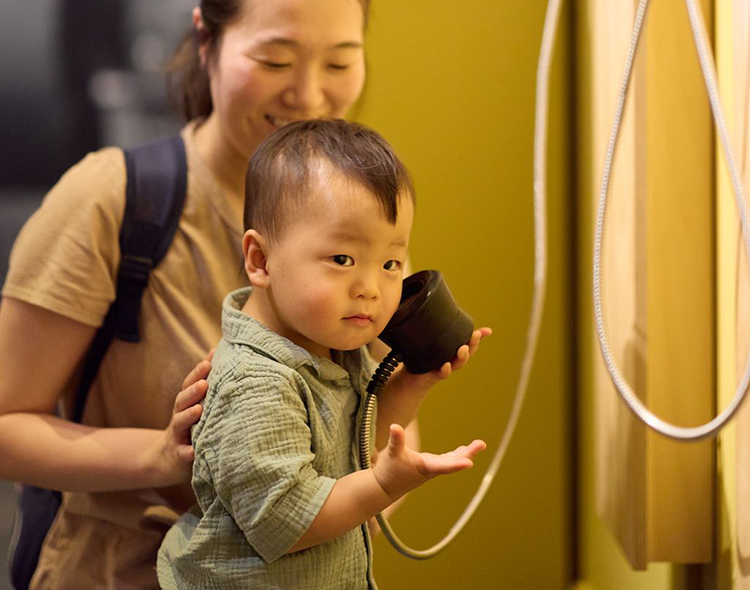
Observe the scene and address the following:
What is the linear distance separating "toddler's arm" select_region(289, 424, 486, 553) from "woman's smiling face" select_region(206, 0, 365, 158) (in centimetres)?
50

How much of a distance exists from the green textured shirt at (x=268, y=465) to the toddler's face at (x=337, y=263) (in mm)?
45

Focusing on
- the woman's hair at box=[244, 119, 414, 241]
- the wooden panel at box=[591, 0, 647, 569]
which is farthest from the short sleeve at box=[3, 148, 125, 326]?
the wooden panel at box=[591, 0, 647, 569]

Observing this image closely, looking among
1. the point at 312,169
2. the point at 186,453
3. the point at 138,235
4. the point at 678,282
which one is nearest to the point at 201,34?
the point at 138,235

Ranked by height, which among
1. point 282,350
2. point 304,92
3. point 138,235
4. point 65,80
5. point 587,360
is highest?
point 65,80

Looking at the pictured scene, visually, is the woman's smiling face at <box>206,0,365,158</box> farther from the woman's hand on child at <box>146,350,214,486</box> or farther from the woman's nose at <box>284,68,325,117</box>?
the woman's hand on child at <box>146,350,214,486</box>

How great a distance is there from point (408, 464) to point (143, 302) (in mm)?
500

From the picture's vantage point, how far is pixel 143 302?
111cm

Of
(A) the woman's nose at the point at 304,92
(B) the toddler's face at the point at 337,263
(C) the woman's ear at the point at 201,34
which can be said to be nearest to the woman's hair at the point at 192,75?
(C) the woman's ear at the point at 201,34

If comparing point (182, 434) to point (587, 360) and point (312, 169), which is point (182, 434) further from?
point (587, 360)

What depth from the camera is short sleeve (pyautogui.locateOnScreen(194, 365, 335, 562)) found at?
770mm

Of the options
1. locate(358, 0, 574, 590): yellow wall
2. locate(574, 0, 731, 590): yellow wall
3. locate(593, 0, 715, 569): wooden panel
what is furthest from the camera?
locate(358, 0, 574, 590): yellow wall

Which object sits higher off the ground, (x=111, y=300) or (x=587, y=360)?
(x=111, y=300)

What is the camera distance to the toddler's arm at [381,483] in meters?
0.73

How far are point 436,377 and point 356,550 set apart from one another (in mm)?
188
